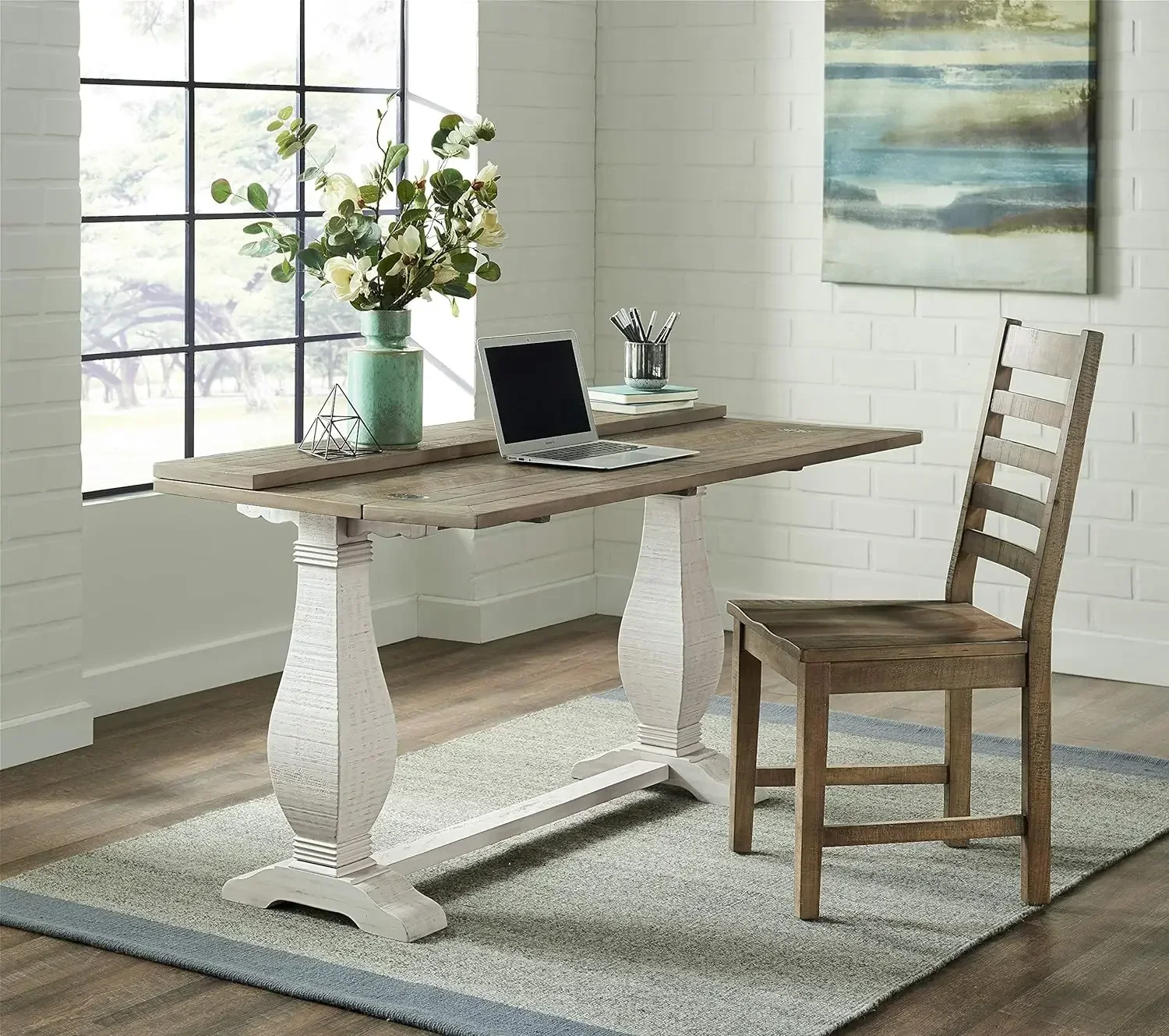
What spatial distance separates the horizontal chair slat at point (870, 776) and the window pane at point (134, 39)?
2370 mm

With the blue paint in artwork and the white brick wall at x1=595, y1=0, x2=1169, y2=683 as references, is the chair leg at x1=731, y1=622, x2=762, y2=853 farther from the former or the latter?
the blue paint in artwork

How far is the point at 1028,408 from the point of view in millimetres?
3348

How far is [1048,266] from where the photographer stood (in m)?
5.04

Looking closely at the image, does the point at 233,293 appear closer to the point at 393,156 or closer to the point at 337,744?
the point at 393,156

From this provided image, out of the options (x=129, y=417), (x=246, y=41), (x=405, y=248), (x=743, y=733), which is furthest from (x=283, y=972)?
(x=246, y=41)

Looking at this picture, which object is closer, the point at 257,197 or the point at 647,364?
the point at 257,197

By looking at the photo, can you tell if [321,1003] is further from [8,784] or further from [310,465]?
[8,784]

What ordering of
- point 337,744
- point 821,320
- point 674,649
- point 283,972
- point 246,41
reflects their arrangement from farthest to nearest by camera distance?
point 821,320 → point 246,41 → point 674,649 → point 337,744 → point 283,972

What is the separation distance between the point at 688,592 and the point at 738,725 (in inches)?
16.3

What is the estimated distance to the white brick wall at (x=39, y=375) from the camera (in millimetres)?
4027

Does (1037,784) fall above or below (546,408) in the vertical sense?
below

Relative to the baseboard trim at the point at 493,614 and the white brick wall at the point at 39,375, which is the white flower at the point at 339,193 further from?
the baseboard trim at the point at 493,614

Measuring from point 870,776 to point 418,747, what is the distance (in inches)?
50.3

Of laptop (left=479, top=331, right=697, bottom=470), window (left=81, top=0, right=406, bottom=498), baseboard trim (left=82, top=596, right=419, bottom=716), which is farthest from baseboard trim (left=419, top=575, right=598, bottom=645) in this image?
laptop (left=479, top=331, right=697, bottom=470)
